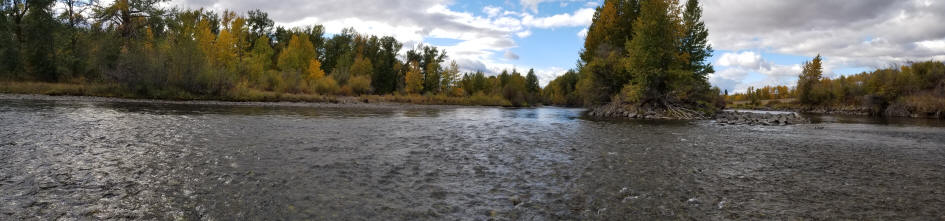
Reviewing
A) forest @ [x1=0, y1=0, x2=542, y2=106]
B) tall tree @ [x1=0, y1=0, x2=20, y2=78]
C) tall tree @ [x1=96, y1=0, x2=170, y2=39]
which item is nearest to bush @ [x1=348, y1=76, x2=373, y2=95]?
forest @ [x1=0, y1=0, x2=542, y2=106]

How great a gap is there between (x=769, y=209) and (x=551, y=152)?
623cm

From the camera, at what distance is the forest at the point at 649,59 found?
119 feet

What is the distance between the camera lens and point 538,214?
17.8 ft

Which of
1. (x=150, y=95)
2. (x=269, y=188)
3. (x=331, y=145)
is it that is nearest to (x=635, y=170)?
(x=269, y=188)

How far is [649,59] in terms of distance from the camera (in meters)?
35.9

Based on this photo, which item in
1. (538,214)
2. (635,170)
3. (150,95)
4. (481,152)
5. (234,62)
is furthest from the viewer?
(234,62)

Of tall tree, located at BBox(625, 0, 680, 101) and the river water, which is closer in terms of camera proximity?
the river water

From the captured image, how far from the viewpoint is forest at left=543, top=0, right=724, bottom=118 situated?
3622 cm

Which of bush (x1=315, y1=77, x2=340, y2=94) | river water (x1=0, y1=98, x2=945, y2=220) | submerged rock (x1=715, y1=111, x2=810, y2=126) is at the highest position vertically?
bush (x1=315, y1=77, x2=340, y2=94)

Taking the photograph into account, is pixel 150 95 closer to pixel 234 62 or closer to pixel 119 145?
pixel 234 62

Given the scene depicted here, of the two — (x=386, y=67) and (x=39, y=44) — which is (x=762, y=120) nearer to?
(x=386, y=67)

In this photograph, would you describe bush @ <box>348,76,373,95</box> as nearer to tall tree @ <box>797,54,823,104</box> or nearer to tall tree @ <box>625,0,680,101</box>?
tall tree @ <box>625,0,680,101</box>

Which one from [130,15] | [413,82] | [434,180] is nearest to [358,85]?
[413,82]

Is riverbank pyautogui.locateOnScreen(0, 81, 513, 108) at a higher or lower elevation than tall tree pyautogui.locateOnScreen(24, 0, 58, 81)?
lower
